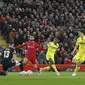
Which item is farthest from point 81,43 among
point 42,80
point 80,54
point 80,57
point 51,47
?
point 42,80

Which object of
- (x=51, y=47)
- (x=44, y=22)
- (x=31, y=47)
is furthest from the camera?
(x=44, y=22)

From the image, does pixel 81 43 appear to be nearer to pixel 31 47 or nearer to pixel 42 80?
pixel 31 47

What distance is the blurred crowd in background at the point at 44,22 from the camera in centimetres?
3194

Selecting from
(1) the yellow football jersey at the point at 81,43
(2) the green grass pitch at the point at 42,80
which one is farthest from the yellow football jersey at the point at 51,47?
(2) the green grass pitch at the point at 42,80

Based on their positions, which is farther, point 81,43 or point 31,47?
point 31,47

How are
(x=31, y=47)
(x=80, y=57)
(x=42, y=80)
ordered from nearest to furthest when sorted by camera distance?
(x=42, y=80) → (x=80, y=57) → (x=31, y=47)

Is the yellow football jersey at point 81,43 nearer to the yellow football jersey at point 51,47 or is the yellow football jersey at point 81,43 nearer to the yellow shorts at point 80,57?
the yellow shorts at point 80,57

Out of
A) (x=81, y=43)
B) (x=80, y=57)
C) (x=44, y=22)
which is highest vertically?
(x=44, y=22)

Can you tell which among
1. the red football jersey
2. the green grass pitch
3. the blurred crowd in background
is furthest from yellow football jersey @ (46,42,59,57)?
the blurred crowd in background

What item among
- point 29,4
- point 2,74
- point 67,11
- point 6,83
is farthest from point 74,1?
point 6,83

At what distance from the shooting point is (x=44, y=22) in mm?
34406

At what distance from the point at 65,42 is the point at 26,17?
3763 millimetres

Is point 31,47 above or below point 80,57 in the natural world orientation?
above

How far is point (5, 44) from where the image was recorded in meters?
32.4
